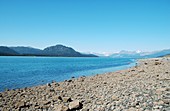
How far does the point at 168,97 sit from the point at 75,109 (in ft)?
19.6

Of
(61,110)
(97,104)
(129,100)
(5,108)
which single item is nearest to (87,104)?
(97,104)

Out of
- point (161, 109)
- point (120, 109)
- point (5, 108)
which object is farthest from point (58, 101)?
point (161, 109)

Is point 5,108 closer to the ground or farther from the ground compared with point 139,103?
closer to the ground

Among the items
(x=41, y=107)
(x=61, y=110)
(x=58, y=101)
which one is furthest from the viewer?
(x=58, y=101)

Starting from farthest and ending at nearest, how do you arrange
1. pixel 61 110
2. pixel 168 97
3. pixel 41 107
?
pixel 41 107, pixel 61 110, pixel 168 97

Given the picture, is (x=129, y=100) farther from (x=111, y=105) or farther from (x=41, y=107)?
(x=41, y=107)

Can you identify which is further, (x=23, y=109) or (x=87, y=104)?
(x=23, y=109)

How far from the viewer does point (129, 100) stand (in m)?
14.5

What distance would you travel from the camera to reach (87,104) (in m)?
15.8

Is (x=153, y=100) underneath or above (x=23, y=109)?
above

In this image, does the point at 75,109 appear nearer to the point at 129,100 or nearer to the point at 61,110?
the point at 61,110

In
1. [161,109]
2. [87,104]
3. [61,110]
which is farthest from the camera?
[87,104]

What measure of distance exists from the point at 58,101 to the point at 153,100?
7.88m

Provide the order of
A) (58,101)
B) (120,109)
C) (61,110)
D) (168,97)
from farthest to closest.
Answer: (58,101) < (61,110) < (168,97) < (120,109)
